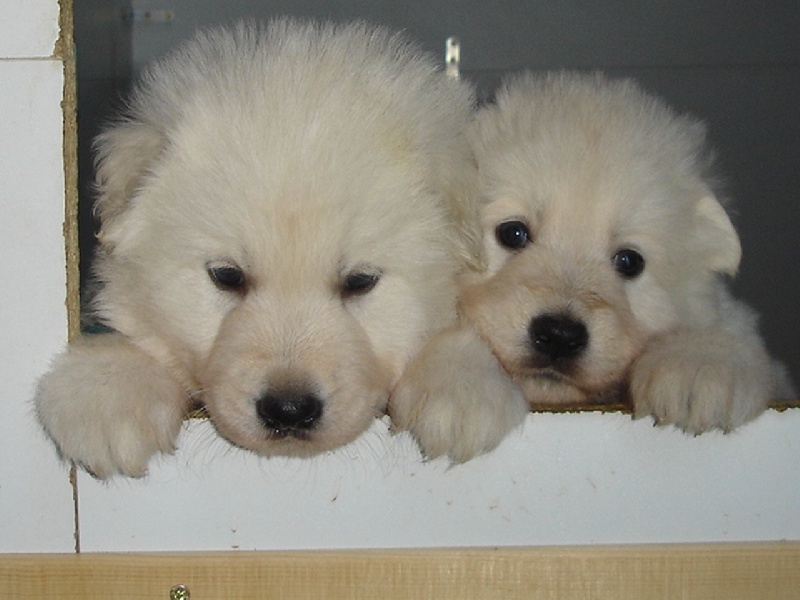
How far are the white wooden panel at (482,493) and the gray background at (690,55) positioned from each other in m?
3.89

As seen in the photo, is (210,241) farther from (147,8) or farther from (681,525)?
(147,8)

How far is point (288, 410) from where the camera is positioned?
2.59 m

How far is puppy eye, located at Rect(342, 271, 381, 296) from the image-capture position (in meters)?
2.90

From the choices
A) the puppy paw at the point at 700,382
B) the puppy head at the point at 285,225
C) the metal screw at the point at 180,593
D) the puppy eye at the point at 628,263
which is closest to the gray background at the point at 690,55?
the puppy eye at the point at 628,263

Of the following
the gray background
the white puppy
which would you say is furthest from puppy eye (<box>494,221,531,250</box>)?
the gray background

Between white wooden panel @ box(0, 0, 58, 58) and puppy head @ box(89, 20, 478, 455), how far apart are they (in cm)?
47

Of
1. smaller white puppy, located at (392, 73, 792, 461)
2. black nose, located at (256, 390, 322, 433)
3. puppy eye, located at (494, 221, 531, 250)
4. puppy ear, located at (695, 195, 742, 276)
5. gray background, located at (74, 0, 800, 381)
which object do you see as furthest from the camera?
gray background, located at (74, 0, 800, 381)

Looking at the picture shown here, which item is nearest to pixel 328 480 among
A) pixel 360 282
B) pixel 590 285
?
pixel 360 282

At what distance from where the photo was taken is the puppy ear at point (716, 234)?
3.67m

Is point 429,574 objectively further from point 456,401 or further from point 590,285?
point 590,285

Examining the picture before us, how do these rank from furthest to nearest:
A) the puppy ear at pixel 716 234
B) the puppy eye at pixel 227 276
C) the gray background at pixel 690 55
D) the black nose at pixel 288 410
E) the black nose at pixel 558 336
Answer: the gray background at pixel 690 55 → the puppy ear at pixel 716 234 → the black nose at pixel 558 336 → the puppy eye at pixel 227 276 → the black nose at pixel 288 410

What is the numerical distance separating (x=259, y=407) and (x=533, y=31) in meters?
4.50

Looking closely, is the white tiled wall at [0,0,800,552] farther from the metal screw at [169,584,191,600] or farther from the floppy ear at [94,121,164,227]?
the floppy ear at [94,121,164,227]

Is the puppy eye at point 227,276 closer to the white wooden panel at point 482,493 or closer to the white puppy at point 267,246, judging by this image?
the white puppy at point 267,246
